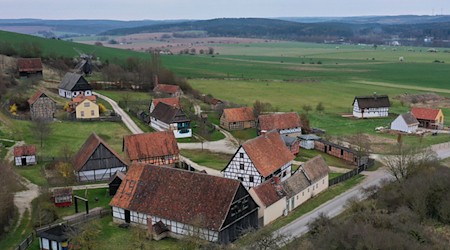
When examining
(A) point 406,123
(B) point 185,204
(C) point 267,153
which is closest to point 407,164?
(C) point 267,153

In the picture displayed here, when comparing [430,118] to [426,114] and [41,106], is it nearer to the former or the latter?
[426,114]

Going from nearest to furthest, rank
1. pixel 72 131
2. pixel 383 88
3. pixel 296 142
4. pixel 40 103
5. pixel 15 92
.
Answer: pixel 296 142
pixel 72 131
pixel 40 103
pixel 15 92
pixel 383 88

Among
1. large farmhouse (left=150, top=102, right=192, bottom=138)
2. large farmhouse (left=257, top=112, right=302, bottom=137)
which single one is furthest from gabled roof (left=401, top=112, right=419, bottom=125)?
large farmhouse (left=150, top=102, right=192, bottom=138)

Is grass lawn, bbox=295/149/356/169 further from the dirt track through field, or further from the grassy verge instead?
the dirt track through field

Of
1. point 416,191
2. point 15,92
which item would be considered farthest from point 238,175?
point 15,92

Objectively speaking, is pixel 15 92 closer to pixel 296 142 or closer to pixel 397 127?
pixel 296 142

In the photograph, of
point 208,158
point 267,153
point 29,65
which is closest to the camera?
point 267,153
